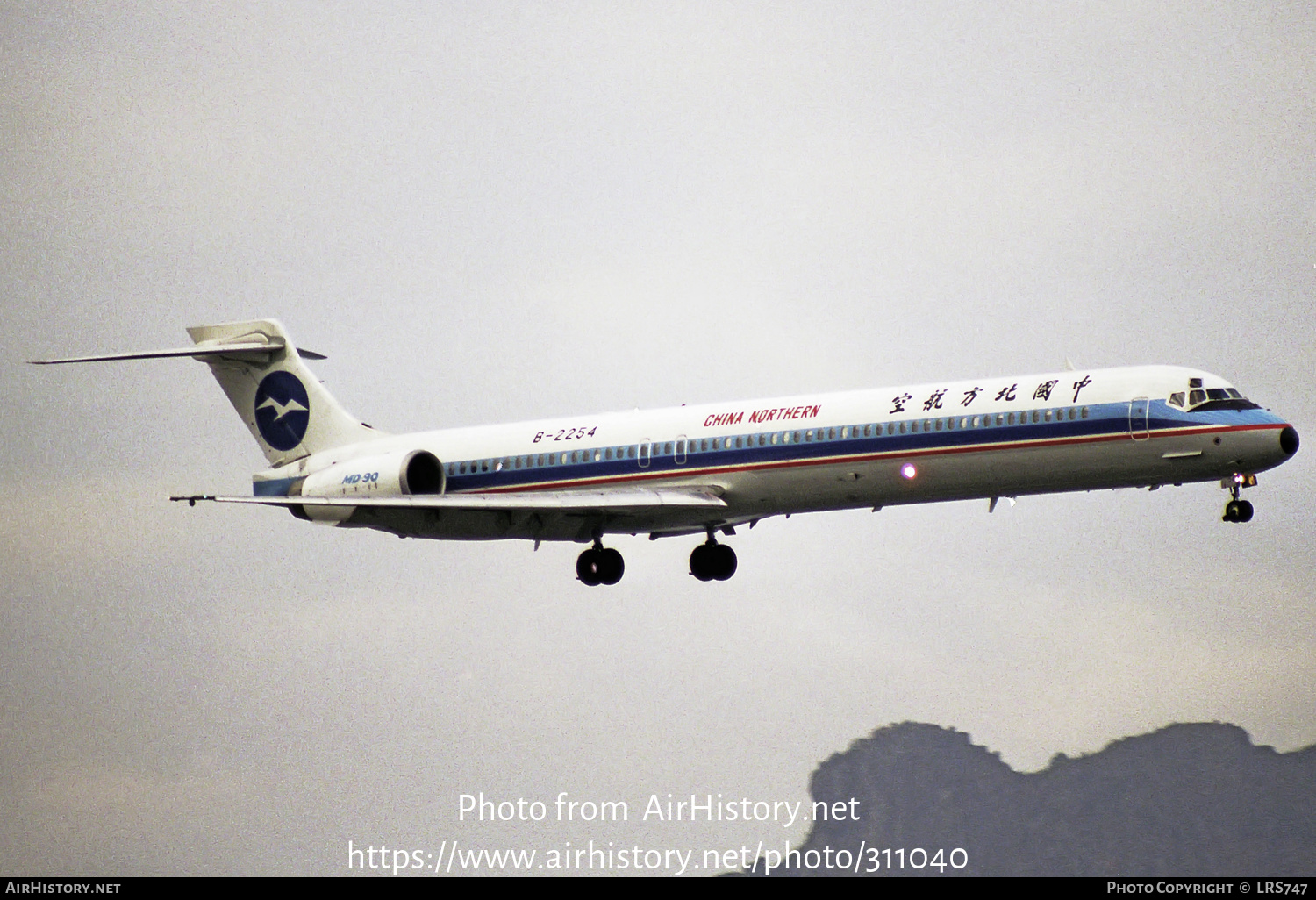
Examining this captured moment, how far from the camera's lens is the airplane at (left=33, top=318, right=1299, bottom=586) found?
34.2 m

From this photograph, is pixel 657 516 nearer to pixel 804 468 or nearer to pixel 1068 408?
pixel 804 468

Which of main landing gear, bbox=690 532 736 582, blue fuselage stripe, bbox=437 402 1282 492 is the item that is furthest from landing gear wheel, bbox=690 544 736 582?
blue fuselage stripe, bbox=437 402 1282 492

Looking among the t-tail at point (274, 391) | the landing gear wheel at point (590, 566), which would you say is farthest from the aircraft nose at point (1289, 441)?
the t-tail at point (274, 391)

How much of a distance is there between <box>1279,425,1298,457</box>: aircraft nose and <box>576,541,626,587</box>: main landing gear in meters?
15.8

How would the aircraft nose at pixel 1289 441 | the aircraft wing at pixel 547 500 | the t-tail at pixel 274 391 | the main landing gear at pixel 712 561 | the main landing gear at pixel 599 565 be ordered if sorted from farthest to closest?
1. the t-tail at pixel 274 391
2. the main landing gear at pixel 712 561
3. the main landing gear at pixel 599 565
4. the aircraft wing at pixel 547 500
5. the aircraft nose at pixel 1289 441

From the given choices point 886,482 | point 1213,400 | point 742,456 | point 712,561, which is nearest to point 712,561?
point 712,561

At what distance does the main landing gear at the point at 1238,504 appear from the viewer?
33750 millimetres

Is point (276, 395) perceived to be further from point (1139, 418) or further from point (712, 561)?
point (1139, 418)

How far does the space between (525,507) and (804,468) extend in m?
6.82

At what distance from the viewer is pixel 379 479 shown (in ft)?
135

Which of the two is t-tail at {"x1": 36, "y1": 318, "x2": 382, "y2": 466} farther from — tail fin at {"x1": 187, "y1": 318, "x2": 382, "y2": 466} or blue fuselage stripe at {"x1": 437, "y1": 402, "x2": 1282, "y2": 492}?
blue fuselage stripe at {"x1": 437, "y1": 402, "x2": 1282, "y2": 492}

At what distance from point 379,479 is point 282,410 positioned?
6.67m

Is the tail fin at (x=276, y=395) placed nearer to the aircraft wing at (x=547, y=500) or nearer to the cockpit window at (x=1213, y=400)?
the aircraft wing at (x=547, y=500)
